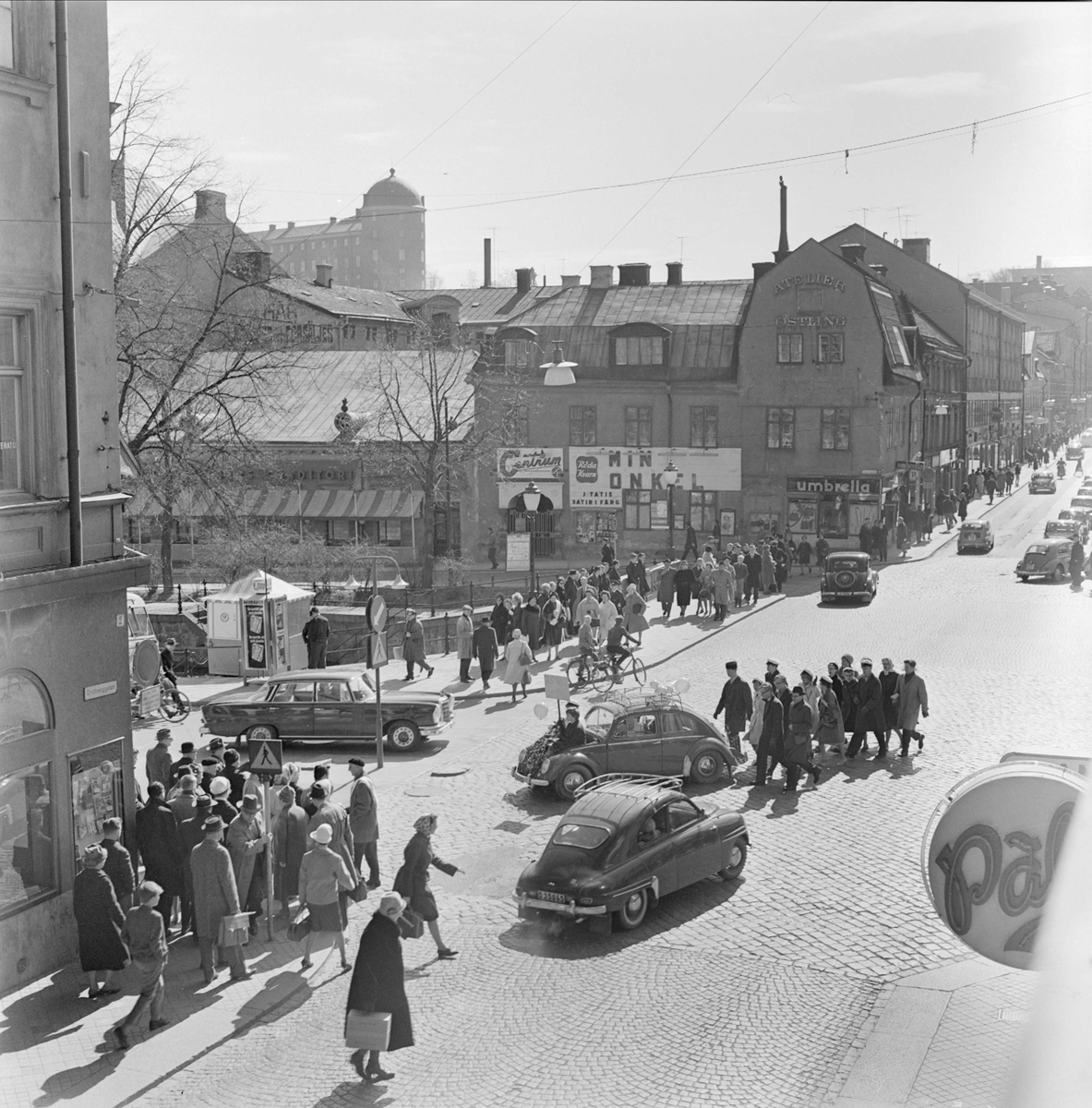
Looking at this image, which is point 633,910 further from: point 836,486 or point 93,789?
point 836,486

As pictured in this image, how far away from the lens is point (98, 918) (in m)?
11.4

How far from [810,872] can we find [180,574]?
3246cm

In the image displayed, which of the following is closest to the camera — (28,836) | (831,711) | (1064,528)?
(28,836)

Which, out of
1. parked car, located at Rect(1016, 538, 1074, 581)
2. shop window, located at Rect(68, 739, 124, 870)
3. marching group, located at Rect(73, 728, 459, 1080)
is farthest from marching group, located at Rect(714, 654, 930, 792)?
parked car, located at Rect(1016, 538, 1074, 581)

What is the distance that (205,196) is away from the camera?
103 ft

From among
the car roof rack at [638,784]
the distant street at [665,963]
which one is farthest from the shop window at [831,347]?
the car roof rack at [638,784]

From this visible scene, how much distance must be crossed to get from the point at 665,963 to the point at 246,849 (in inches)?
155

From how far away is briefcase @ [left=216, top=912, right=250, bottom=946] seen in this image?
11969mm

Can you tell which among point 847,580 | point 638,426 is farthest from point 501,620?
point 638,426

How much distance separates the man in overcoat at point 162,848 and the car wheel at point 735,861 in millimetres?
5375

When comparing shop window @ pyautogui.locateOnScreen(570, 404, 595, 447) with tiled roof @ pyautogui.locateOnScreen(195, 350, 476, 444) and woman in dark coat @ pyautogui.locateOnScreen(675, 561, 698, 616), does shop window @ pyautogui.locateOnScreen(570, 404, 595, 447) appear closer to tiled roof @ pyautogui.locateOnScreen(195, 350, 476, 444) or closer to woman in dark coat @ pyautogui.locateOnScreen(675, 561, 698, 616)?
tiled roof @ pyautogui.locateOnScreen(195, 350, 476, 444)

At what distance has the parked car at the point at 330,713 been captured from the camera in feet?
68.9

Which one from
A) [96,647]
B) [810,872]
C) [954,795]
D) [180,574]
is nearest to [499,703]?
[810,872]

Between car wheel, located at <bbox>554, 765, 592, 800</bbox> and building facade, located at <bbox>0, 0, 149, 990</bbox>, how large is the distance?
586 cm
